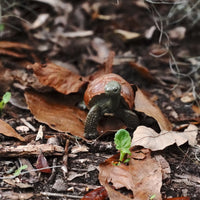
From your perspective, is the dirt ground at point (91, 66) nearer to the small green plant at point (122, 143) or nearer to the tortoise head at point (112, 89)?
the small green plant at point (122, 143)

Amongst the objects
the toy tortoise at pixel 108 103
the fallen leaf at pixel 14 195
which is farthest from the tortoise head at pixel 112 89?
the fallen leaf at pixel 14 195

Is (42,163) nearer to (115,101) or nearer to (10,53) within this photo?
(115,101)

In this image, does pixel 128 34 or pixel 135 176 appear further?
pixel 128 34

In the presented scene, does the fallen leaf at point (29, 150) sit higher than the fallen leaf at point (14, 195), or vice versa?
the fallen leaf at point (29, 150)

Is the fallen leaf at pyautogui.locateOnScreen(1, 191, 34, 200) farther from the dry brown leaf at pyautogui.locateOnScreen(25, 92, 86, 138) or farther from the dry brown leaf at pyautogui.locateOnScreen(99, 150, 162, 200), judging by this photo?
the dry brown leaf at pyautogui.locateOnScreen(25, 92, 86, 138)

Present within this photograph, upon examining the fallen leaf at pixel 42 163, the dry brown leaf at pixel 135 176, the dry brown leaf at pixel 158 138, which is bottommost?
the fallen leaf at pixel 42 163

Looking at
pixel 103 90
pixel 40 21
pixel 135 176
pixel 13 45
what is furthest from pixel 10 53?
pixel 135 176
